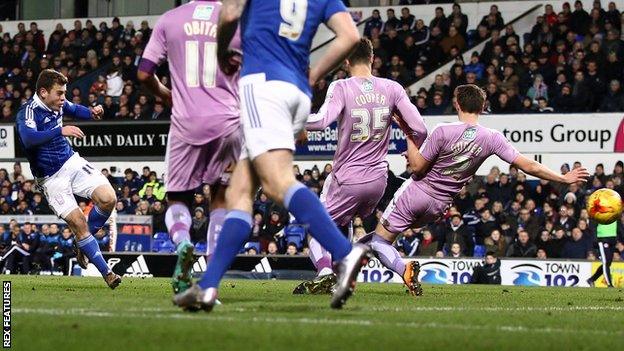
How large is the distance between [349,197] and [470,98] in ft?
5.30

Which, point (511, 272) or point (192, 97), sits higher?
point (192, 97)

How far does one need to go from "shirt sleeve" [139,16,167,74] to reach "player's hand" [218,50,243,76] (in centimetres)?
82

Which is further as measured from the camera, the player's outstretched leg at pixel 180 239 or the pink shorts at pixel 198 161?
the pink shorts at pixel 198 161

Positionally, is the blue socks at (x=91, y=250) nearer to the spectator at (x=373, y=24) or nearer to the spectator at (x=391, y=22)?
the spectator at (x=391, y=22)

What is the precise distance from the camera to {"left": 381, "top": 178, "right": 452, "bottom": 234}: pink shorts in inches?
488

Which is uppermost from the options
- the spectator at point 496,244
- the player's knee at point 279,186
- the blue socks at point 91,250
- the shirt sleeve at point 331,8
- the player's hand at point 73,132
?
the shirt sleeve at point 331,8

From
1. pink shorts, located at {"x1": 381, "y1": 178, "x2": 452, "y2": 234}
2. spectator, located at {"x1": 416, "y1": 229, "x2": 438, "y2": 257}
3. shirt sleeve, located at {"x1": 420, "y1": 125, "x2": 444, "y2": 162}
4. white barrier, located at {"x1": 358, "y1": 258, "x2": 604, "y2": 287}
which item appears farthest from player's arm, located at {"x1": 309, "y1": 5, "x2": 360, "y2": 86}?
spectator, located at {"x1": 416, "y1": 229, "x2": 438, "y2": 257}

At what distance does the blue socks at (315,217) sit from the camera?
7562mm

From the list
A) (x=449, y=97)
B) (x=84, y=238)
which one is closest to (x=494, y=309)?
(x=84, y=238)

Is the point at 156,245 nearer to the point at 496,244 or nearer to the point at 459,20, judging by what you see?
the point at 496,244

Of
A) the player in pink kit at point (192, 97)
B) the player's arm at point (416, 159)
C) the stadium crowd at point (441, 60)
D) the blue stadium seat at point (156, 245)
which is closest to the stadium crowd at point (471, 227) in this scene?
the blue stadium seat at point (156, 245)

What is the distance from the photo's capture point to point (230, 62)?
8445mm

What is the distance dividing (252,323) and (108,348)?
124 cm

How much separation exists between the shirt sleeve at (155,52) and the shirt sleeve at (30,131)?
12.2 ft
